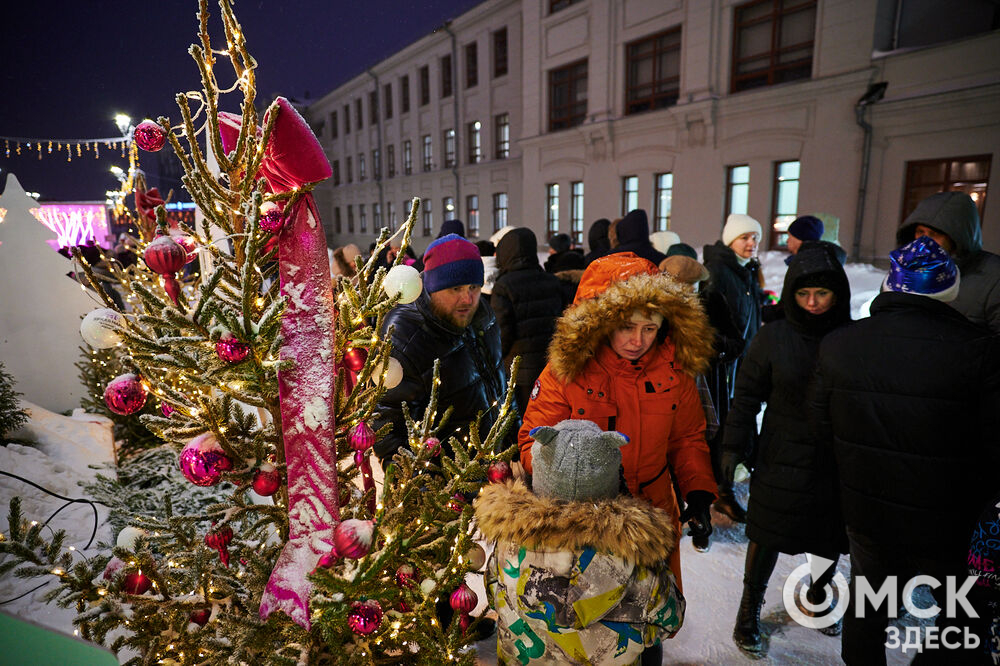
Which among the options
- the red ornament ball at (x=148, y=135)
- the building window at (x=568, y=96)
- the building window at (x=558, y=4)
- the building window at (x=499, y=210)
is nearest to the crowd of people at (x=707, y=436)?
the red ornament ball at (x=148, y=135)

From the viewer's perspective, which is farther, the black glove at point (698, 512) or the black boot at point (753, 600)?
the black boot at point (753, 600)

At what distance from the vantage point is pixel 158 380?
1430 millimetres

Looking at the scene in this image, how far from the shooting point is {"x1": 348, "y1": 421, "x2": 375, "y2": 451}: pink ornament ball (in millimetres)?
1552

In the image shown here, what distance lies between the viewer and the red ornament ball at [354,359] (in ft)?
5.15

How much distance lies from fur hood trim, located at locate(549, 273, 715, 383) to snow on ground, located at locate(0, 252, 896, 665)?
1758 millimetres

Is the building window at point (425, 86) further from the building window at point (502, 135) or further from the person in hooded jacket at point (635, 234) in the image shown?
the person in hooded jacket at point (635, 234)

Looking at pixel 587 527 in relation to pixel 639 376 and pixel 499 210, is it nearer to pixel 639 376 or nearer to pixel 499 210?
pixel 639 376

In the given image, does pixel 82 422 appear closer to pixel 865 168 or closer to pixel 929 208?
pixel 929 208

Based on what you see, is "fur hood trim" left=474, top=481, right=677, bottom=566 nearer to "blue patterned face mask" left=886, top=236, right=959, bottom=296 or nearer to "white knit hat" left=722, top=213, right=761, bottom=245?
"blue patterned face mask" left=886, top=236, right=959, bottom=296

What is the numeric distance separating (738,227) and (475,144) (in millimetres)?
21332

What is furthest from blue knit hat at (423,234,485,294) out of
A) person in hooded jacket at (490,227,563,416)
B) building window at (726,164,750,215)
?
building window at (726,164,750,215)

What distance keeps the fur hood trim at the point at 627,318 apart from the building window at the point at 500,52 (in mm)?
22276

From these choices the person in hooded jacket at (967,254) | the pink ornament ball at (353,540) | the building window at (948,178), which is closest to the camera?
the pink ornament ball at (353,540)

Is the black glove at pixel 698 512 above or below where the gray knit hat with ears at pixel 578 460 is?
below
